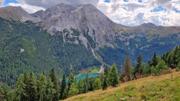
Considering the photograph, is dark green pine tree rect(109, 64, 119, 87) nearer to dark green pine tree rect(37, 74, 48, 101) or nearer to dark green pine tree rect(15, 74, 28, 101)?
dark green pine tree rect(37, 74, 48, 101)

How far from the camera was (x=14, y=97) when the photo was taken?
142 meters

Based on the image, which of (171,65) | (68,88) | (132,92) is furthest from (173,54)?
(132,92)

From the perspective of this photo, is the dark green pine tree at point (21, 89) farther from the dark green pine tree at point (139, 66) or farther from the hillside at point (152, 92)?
the hillside at point (152, 92)

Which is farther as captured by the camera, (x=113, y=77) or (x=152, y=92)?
(x=113, y=77)

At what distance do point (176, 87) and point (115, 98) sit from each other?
342 inches

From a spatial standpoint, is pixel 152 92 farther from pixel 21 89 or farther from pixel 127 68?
pixel 127 68

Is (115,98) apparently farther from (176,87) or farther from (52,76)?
(52,76)

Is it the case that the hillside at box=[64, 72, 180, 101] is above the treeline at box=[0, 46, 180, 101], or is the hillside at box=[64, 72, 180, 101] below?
above

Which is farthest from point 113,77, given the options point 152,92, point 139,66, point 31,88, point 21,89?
point 152,92

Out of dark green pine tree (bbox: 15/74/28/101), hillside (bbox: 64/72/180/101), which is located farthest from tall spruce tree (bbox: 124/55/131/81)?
hillside (bbox: 64/72/180/101)

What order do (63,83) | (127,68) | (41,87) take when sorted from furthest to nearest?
(63,83) → (127,68) → (41,87)

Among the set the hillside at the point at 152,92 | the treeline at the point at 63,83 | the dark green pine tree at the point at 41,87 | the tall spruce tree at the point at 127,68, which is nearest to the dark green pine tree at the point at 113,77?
the treeline at the point at 63,83

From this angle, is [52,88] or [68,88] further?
[68,88]

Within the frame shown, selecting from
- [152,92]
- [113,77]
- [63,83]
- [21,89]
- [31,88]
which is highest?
[152,92]
